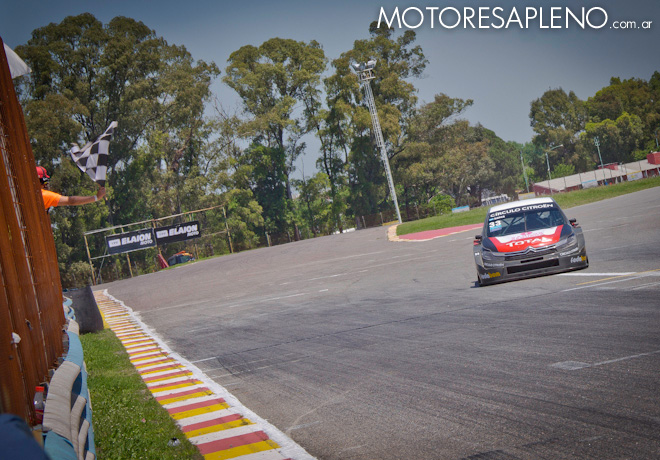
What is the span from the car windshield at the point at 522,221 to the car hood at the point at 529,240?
0.25m

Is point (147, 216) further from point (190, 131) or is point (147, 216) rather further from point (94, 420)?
point (94, 420)

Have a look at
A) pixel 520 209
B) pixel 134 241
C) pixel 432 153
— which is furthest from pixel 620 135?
pixel 520 209

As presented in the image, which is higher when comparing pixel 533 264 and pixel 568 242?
pixel 568 242

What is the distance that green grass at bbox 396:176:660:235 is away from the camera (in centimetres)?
4284

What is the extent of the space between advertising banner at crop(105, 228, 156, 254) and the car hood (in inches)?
1675

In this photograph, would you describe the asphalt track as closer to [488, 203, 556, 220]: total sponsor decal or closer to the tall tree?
[488, 203, 556, 220]: total sponsor decal

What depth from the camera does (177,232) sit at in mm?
53375

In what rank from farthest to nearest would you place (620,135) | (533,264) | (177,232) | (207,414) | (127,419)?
(620,135) < (177,232) < (533,264) < (207,414) < (127,419)

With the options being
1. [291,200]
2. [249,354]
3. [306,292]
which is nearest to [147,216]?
[291,200]

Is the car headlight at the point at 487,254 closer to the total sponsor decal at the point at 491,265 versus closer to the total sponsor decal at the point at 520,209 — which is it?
the total sponsor decal at the point at 491,265

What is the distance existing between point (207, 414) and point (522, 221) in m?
9.06

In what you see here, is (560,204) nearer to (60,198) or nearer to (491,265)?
(491,265)

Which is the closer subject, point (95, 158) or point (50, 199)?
point (50, 199)

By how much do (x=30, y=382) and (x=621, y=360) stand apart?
500 centimetres
